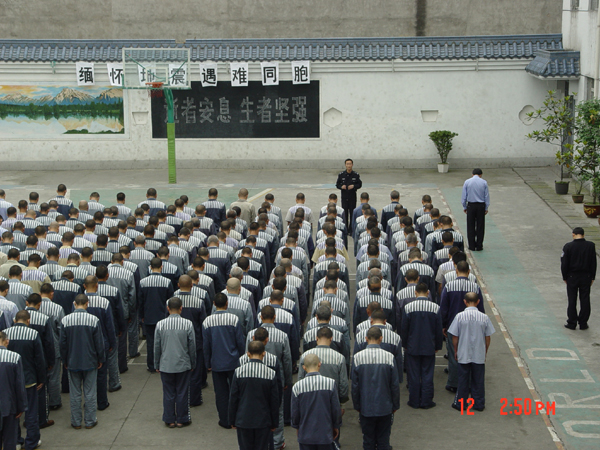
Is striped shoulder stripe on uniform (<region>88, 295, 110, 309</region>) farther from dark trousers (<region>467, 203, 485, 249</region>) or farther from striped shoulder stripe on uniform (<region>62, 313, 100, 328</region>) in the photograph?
dark trousers (<region>467, 203, 485, 249</region>)

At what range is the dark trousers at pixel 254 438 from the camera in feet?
29.0

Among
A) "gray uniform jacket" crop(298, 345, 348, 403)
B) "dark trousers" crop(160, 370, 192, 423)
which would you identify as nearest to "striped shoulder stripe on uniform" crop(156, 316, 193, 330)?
"dark trousers" crop(160, 370, 192, 423)

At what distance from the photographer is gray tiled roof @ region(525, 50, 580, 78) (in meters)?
24.5

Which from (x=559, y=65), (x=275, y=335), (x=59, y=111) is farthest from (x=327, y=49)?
(x=275, y=335)

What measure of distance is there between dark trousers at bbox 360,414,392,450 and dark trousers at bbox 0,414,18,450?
3865mm

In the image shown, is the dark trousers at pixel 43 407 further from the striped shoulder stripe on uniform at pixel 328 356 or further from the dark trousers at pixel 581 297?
the dark trousers at pixel 581 297

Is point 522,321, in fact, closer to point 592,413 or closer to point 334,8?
point 592,413

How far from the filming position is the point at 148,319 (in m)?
11.7

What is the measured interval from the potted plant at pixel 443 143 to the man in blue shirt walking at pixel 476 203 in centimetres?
891

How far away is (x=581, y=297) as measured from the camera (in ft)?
43.2

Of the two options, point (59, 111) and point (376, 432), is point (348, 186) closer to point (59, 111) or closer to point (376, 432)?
point (376, 432)

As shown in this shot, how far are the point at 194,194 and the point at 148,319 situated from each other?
12.0 metres

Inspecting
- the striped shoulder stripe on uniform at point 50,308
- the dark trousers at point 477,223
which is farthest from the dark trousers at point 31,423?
the dark trousers at point 477,223
